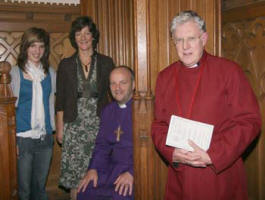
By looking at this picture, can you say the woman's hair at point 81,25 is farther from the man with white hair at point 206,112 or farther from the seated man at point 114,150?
the man with white hair at point 206,112

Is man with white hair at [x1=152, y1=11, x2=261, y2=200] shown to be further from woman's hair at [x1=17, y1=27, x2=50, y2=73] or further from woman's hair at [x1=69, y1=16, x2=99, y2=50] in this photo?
woman's hair at [x1=17, y1=27, x2=50, y2=73]

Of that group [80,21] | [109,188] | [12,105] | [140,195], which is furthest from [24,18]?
[140,195]

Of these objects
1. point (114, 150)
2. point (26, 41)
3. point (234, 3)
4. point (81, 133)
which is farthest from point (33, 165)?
point (234, 3)

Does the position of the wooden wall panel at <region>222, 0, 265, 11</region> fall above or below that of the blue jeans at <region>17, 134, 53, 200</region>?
above

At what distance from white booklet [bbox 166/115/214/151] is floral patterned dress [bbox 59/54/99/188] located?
3.99ft

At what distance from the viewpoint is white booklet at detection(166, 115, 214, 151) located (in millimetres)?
1970

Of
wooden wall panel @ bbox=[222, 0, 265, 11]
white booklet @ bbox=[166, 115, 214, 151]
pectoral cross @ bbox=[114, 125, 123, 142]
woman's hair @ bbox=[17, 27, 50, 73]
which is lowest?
pectoral cross @ bbox=[114, 125, 123, 142]

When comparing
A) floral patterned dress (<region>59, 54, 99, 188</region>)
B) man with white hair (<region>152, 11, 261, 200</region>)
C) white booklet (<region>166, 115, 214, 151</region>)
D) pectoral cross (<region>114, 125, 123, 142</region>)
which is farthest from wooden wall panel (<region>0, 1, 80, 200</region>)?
white booklet (<region>166, 115, 214, 151</region>)

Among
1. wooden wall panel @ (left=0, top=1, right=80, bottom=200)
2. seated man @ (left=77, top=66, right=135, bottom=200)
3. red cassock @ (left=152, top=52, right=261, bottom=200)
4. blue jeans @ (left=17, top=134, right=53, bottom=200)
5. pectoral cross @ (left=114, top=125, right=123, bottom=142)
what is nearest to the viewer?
red cassock @ (left=152, top=52, right=261, bottom=200)

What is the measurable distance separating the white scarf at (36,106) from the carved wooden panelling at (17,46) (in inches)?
22.4

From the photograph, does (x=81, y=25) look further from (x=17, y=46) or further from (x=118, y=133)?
(x=118, y=133)

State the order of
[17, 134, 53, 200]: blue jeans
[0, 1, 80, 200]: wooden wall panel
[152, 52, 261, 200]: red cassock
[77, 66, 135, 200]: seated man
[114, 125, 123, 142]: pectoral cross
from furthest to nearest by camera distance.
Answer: [0, 1, 80, 200]: wooden wall panel
[17, 134, 53, 200]: blue jeans
[114, 125, 123, 142]: pectoral cross
[77, 66, 135, 200]: seated man
[152, 52, 261, 200]: red cassock

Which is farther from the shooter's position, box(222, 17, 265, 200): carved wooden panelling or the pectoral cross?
the pectoral cross

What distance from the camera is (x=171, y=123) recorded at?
6.69ft
